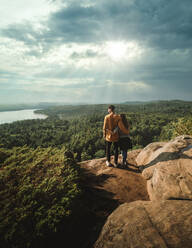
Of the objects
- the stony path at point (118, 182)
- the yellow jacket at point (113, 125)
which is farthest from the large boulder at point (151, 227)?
the yellow jacket at point (113, 125)

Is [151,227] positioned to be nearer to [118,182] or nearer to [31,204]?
[31,204]

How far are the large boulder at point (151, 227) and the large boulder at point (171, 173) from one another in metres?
1.14

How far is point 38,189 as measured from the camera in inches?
113

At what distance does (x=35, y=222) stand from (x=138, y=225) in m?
2.01

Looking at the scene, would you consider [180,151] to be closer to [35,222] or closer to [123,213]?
[123,213]

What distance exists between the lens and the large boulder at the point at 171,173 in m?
3.84

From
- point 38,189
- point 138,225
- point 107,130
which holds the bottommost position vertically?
point 138,225

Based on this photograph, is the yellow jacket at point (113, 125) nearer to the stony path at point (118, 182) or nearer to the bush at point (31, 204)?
the stony path at point (118, 182)

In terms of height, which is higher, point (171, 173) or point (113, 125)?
point (113, 125)

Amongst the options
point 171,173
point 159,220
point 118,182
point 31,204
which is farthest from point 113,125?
point 31,204

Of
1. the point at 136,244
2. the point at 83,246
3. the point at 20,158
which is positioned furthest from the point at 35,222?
the point at 20,158

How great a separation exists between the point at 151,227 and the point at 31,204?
2415mm

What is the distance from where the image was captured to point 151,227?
7.68ft

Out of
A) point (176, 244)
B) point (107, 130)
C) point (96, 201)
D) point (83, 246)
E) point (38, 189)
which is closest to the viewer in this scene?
point (176, 244)
